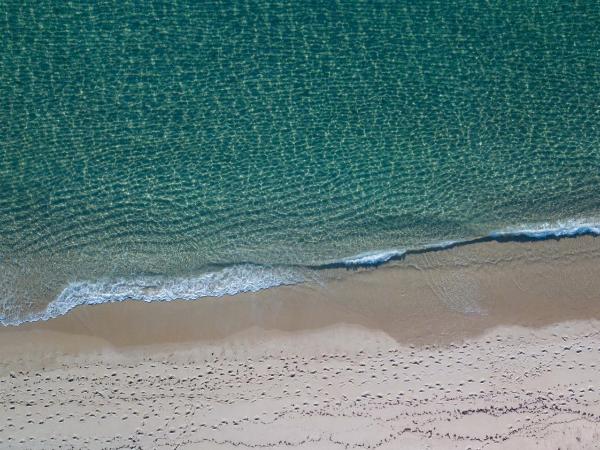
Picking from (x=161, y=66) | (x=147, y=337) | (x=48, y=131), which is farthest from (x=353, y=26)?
(x=147, y=337)

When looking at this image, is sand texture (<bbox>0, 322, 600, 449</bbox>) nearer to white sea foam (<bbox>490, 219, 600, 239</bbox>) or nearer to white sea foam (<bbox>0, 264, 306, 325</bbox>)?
white sea foam (<bbox>0, 264, 306, 325</bbox>)

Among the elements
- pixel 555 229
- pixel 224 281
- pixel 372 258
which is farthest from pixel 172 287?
pixel 555 229

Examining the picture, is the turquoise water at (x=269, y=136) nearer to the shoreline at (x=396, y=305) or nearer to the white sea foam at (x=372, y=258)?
the white sea foam at (x=372, y=258)

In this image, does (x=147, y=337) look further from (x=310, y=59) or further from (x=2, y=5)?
(x=2, y=5)

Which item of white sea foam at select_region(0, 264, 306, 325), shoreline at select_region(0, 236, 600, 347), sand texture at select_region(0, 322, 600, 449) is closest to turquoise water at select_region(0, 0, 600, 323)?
white sea foam at select_region(0, 264, 306, 325)

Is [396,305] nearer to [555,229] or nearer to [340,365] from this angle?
[340,365]
